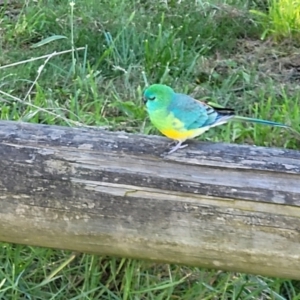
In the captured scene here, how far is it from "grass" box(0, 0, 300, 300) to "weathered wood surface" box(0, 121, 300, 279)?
302 millimetres

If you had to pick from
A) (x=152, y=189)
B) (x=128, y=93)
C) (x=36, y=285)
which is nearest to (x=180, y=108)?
(x=152, y=189)

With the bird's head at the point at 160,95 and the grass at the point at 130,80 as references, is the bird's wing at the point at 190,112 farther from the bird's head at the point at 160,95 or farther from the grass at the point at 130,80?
the grass at the point at 130,80

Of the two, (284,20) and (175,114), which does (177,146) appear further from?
(284,20)

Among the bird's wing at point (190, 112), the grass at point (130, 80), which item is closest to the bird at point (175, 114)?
the bird's wing at point (190, 112)

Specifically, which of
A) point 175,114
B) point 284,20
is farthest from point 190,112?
point 284,20

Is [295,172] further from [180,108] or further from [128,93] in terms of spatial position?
[128,93]

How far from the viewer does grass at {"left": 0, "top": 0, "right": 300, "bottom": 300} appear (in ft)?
5.64

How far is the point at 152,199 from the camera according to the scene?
1.33 meters

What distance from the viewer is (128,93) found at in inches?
98.8

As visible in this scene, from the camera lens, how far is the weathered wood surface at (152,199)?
4.25ft

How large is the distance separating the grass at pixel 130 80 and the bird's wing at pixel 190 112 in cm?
39

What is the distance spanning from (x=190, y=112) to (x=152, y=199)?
0.24 metres

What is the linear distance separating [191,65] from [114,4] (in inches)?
24.1

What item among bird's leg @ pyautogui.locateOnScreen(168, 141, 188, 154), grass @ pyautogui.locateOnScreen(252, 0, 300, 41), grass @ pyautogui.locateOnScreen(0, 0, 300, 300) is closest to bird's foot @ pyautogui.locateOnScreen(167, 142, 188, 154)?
bird's leg @ pyautogui.locateOnScreen(168, 141, 188, 154)
